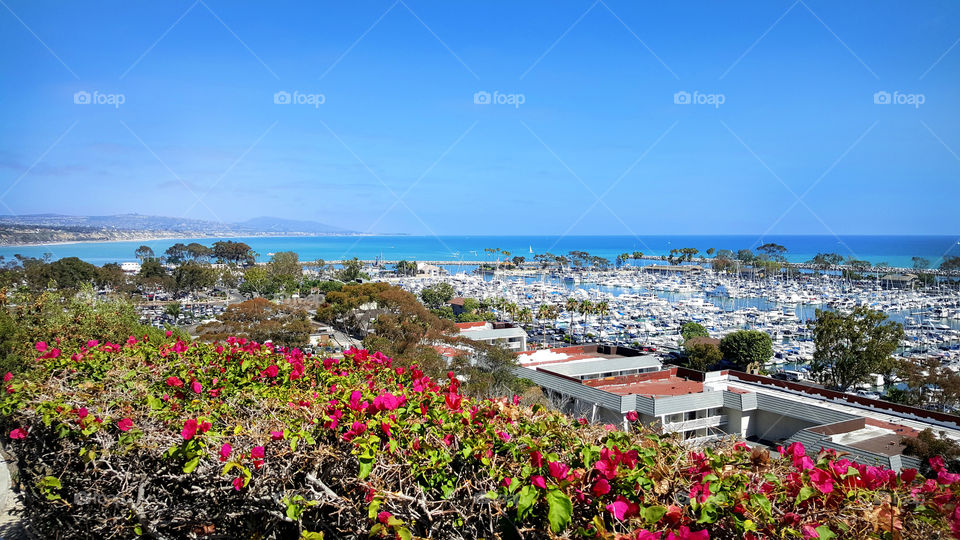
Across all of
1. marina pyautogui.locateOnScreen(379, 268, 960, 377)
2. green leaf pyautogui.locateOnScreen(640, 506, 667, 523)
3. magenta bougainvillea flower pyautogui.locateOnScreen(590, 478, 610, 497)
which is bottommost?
marina pyautogui.locateOnScreen(379, 268, 960, 377)

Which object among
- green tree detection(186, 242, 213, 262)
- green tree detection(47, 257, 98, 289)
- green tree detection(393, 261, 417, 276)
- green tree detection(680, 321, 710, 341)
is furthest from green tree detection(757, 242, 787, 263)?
green tree detection(47, 257, 98, 289)

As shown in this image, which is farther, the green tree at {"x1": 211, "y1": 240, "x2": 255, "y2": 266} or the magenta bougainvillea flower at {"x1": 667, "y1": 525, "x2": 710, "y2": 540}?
the green tree at {"x1": 211, "y1": 240, "x2": 255, "y2": 266}

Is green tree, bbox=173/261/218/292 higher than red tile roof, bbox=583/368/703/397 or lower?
higher

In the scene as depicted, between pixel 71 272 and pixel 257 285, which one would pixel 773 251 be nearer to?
pixel 257 285

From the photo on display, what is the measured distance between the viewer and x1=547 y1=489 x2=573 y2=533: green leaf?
1469 millimetres

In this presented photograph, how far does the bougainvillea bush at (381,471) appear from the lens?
1.52 meters

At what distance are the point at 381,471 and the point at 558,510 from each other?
75 centimetres

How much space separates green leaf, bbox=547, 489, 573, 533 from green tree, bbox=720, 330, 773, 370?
25.2 m

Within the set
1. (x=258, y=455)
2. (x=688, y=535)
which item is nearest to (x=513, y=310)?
(x=258, y=455)

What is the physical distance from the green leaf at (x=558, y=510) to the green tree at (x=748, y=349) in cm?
2515

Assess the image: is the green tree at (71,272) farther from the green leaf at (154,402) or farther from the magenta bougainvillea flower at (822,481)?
the magenta bougainvillea flower at (822,481)

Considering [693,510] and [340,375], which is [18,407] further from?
[693,510]

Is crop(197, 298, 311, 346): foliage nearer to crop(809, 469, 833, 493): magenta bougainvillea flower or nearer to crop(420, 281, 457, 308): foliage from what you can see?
crop(809, 469, 833, 493): magenta bougainvillea flower

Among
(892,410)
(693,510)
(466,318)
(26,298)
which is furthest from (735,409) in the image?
(466,318)
